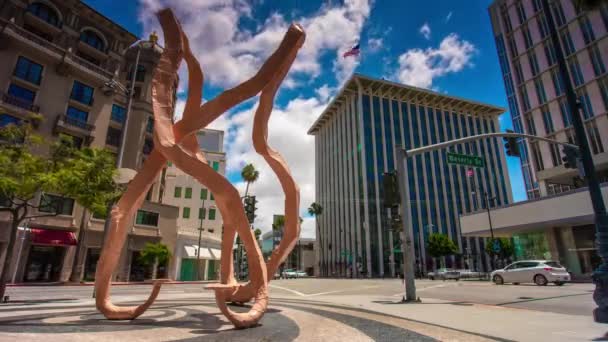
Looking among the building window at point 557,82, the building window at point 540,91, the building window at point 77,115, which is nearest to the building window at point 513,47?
the building window at point 540,91

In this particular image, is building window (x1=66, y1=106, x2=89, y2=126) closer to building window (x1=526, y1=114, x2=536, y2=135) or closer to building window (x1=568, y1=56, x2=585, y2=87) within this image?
building window (x1=526, y1=114, x2=536, y2=135)

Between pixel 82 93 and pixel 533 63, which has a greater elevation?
pixel 533 63

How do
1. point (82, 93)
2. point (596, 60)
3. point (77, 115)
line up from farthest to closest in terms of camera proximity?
1. point (82, 93)
2. point (77, 115)
3. point (596, 60)

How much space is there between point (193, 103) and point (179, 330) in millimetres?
5398

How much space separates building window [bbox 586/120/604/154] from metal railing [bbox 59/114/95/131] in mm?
51035

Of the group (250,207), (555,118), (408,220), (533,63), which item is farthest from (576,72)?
(250,207)

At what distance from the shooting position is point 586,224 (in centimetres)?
2781

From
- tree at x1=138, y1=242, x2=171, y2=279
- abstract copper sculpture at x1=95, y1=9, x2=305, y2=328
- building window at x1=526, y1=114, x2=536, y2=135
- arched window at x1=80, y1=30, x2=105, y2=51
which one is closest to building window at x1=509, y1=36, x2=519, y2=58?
building window at x1=526, y1=114, x2=536, y2=135

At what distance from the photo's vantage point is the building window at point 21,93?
28.7 metres

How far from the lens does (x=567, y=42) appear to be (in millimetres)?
35688

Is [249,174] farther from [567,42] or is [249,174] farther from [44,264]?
[567,42]

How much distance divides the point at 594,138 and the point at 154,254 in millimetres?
45902

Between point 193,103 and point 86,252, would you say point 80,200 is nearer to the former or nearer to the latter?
point 193,103

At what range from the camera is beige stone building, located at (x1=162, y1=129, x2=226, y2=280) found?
3888 centimetres
